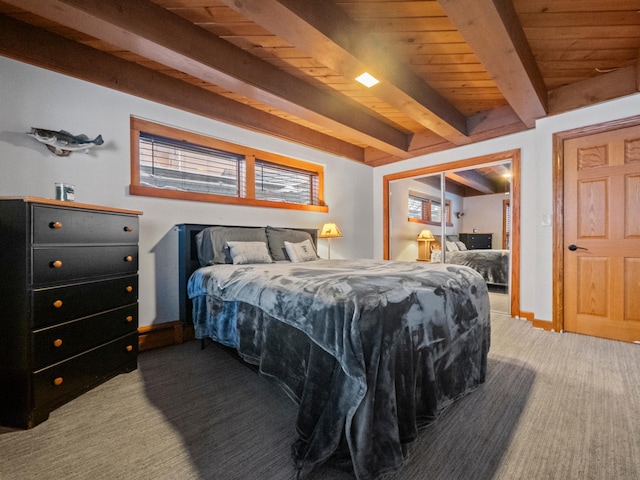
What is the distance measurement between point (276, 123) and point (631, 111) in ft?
11.9

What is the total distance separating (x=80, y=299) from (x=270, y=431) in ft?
4.61

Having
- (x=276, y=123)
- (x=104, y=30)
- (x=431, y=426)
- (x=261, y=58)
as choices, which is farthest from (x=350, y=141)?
(x=431, y=426)

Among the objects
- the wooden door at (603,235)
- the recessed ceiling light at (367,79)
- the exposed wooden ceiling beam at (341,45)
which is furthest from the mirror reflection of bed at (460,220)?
the recessed ceiling light at (367,79)

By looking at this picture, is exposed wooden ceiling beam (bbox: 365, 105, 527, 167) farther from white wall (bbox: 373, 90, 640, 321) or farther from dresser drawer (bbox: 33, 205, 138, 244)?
dresser drawer (bbox: 33, 205, 138, 244)

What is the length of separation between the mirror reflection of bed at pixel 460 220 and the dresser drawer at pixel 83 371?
3.89 metres

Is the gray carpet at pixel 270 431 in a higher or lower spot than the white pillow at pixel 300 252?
lower

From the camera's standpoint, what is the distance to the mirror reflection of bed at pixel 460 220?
147 inches

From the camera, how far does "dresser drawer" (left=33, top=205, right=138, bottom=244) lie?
1.56 m

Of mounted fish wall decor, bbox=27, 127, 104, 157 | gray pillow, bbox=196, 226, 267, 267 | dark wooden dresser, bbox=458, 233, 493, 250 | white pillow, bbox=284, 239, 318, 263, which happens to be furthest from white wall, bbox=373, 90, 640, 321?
mounted fish wall decor, bbox=27, 127, 104, 157

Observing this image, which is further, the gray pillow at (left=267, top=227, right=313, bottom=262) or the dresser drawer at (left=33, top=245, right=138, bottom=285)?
the gray pillow at (left=267, top=227, right=313, bottom=262)

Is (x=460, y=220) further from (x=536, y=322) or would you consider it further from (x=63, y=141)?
(x=63, y=141)

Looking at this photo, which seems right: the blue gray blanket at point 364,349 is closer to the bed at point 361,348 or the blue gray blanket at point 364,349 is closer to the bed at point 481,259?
the bed at point 361,348

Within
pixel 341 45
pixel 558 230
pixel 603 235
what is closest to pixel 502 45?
Result: pixel 341 45

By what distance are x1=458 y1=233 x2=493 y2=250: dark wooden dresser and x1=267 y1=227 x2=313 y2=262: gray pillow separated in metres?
2.40
